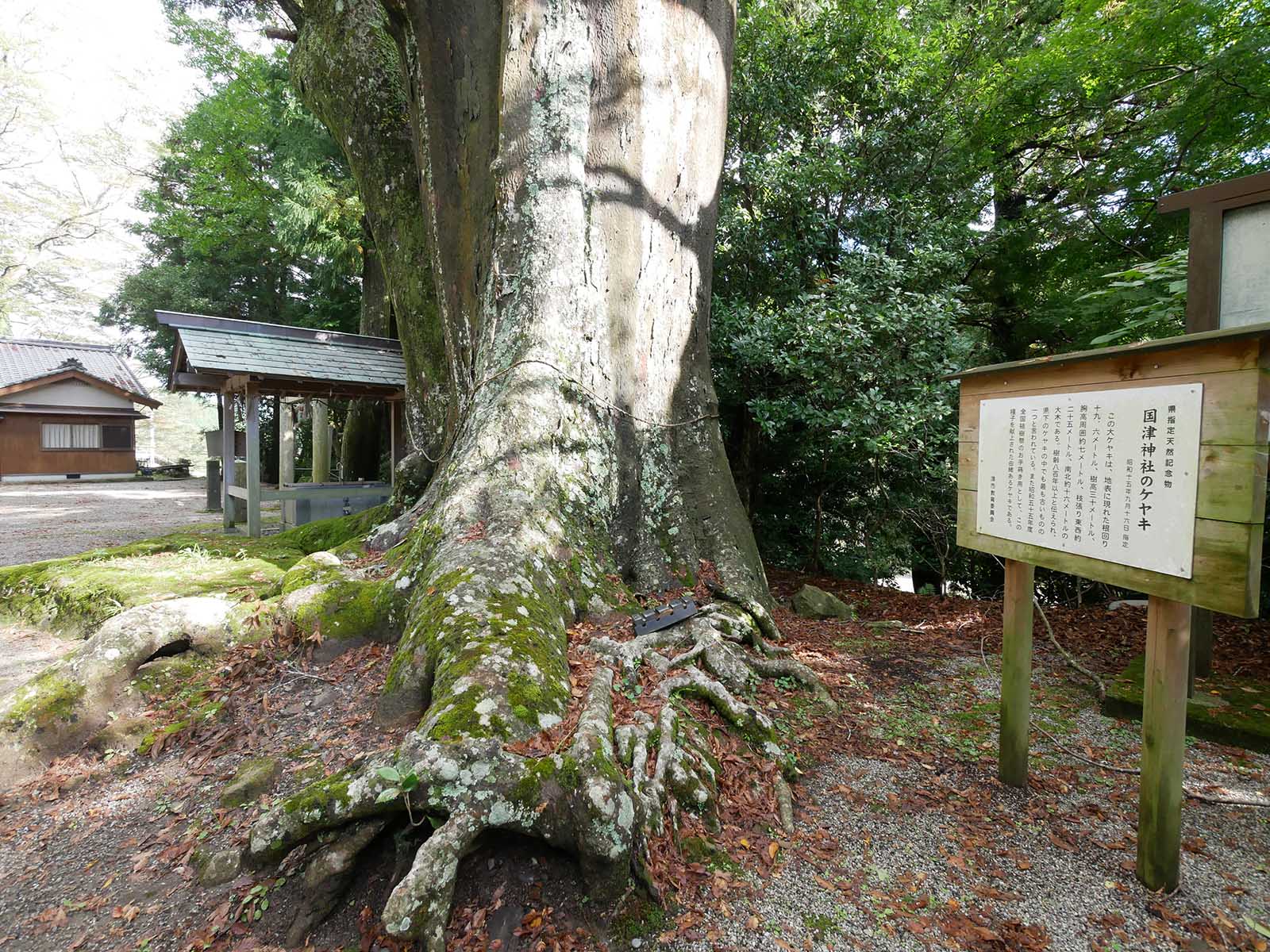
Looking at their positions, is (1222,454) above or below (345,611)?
above

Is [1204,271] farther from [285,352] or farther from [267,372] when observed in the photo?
[285,352]

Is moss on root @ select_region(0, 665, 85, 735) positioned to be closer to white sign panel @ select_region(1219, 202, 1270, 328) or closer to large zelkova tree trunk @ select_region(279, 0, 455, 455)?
large zelkova tree trunk @ select_region(279, 0, 455, 455)

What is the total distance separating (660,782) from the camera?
8.34 ft

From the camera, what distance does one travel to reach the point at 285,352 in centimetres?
973

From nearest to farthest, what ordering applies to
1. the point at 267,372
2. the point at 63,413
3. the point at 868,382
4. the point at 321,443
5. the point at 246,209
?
the point at 868,382
the point at 267,372
the point at 246,209
the point at 321,443
the point at 63,413

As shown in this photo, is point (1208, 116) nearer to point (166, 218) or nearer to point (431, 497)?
point (431, 497)

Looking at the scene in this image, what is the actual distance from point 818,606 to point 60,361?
30.7 m

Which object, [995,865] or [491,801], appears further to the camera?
[995,865]

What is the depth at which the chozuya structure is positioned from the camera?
20.7 metres

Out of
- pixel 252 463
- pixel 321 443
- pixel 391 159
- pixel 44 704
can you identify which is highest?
pixel 391 159

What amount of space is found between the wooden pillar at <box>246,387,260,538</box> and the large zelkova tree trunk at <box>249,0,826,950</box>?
5.09 m

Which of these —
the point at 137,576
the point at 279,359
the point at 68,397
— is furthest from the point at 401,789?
the point at 68,397

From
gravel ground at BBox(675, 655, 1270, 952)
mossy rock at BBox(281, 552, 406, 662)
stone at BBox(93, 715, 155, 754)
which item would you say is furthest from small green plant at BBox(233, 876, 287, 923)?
stone at BBox(93, 715, 155, 754)

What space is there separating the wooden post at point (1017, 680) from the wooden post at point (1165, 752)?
67 cm
